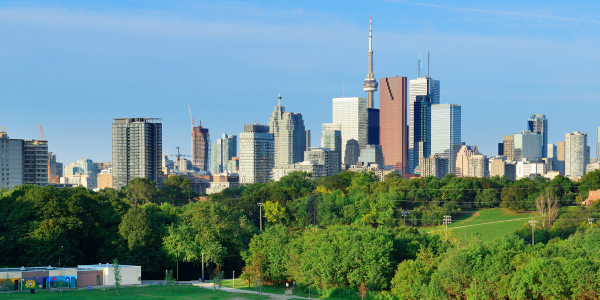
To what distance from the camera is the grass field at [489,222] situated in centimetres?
11694

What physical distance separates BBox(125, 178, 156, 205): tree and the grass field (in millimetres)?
66336

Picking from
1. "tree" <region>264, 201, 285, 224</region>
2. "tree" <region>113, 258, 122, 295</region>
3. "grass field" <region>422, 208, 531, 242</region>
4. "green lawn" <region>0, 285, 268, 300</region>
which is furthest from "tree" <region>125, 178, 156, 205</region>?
"green lawn" <region>0, 285, 268, 300</region>

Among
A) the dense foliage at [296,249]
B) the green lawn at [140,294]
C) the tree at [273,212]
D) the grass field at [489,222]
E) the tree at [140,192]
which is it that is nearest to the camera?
the green lawn at [140,294]

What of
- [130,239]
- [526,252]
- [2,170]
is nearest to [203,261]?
[130,239]

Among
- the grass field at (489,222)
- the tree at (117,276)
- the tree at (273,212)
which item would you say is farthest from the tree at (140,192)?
the tree at (117,276)

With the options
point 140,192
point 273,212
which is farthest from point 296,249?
point 140,192

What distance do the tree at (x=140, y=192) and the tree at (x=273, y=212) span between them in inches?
1557

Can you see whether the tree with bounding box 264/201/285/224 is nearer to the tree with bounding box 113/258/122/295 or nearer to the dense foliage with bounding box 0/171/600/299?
the dense foliage with bounding box 0/171/600/299

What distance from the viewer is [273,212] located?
127125 mm

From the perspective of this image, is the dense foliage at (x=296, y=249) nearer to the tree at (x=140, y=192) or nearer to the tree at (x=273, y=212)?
the tree at (x=273, y=212)

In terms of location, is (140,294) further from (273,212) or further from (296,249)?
(273,212)

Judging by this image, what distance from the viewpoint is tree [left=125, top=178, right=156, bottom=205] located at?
520 ft

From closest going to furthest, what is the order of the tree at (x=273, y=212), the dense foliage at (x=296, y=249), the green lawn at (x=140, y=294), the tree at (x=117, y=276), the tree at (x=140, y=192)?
1. the green lawn at (x=140, y=294)
2. the dense foliage at (x=296, y=249)
3. the tree at (x=117, y=276)
4. the tree at (x=273, y=212)
5. the tree at (x=140, y=192)

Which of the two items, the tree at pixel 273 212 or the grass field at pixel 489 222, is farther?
the tree at pixel 273 212
